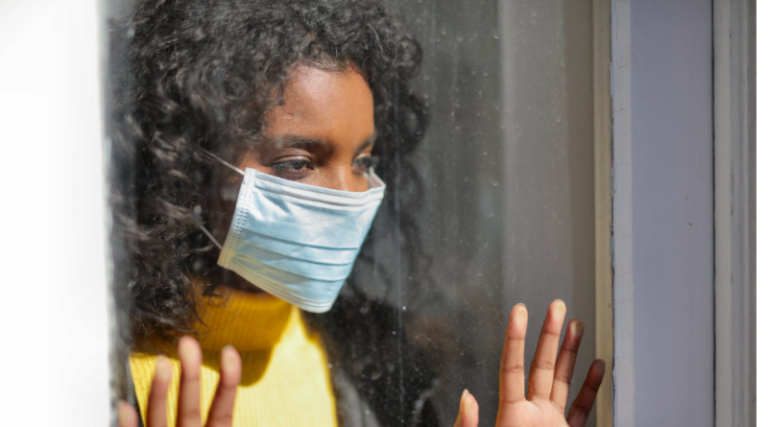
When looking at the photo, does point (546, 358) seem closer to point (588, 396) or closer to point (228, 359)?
point (588, 396)

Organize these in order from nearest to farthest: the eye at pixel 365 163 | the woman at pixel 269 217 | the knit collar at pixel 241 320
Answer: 1. the woman at pixel 269 217
2. the knit collar at pixel 241 320
3. the eye at pixel 365 163

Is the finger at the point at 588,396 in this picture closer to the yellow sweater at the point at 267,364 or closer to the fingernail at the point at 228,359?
the yellow sweater at the point at 267,364

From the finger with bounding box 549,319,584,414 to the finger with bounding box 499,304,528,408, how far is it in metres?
0.08

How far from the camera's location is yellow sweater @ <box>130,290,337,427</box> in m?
0.93

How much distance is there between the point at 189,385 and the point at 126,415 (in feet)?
0.35

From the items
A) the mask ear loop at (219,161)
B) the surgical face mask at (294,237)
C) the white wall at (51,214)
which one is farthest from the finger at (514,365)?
the white wall at (51,214)

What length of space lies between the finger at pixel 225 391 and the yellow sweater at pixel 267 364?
86 millimetres

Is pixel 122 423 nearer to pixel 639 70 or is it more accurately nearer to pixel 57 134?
pixel 57 134

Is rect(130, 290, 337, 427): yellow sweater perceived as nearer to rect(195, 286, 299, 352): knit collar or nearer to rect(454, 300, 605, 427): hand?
rect(195, 286, 299, 352): knit collar

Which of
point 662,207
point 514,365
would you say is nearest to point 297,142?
point 514,365

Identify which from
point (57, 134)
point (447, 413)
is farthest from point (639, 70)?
point (57, 134)

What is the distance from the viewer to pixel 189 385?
77 cm

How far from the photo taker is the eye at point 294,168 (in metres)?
0.91

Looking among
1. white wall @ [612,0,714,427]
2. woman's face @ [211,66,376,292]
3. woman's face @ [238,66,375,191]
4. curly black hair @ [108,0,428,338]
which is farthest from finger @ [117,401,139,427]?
white wall @ [612,0,714,427]
